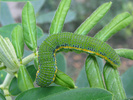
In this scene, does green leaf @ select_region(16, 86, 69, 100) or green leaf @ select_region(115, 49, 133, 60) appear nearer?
green leaf @ select_region(16, 86, 69, 100)

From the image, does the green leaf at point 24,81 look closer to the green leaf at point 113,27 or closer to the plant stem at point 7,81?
the plant stem at point 7,81

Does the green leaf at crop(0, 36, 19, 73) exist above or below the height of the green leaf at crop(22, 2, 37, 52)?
below

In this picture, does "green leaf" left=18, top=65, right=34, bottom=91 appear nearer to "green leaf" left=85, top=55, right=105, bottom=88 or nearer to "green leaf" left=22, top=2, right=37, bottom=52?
"green leaf" left=22, top=2, right=37, bottom=52

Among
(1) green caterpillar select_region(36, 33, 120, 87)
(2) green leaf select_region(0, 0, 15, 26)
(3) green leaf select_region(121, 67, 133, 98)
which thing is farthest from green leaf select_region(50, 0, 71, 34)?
(2) green leaf select_region(0, 0, 15, 26)

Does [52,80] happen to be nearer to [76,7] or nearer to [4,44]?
[4,44]

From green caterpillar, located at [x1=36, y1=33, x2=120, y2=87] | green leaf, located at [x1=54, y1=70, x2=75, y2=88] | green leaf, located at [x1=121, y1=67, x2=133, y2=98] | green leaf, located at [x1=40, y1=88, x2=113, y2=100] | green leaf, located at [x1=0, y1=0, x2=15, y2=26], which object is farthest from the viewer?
green leaf, located at [x1=0, y1=0, x2=15, y2=26]

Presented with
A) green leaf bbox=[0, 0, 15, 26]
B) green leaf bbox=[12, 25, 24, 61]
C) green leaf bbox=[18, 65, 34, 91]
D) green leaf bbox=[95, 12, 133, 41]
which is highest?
green leaf bbox=[0, 0, 15, 26]

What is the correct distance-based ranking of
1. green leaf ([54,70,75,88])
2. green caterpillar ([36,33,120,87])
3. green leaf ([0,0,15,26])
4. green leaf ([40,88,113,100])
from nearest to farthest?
green leaf ([40,88,113,100]), green leaf ([54,70,75,88]), green caterpillar ([36,33,120,87]), green leaf ([0,0,15,26])

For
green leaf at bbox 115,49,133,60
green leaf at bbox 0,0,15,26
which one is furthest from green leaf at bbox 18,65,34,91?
green leaf at bbox 0,0,15,26

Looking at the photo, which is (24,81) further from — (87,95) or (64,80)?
Answer: (87,95)

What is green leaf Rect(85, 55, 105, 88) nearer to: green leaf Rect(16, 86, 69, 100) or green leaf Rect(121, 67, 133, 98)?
green leaf Rect(16, 86, 69, 100)
